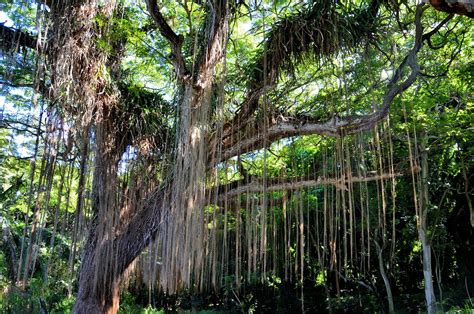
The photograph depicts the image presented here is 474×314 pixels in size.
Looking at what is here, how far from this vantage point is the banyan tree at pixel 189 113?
3428mm

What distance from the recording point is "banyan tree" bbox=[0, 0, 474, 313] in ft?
11.2

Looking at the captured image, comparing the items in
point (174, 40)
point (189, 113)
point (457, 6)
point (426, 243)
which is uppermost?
point (174, 40)

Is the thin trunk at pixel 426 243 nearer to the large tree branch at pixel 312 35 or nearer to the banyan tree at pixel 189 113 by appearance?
the banyan tree at pixel 189 113

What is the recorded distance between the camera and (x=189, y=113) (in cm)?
359

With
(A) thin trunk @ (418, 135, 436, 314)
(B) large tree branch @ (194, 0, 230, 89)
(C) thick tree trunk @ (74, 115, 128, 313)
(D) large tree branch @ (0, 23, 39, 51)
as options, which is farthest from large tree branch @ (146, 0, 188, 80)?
(A) thin trunk @ (418, 135, 436, 314)

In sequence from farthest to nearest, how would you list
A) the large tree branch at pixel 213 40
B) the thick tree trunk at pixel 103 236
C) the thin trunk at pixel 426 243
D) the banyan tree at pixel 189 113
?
the thin trunk at pixel 426 243, the thick tree trunk at pixel 103 236, the large tree branch at pixel 213 40, the banyan tree at pixel 189 113

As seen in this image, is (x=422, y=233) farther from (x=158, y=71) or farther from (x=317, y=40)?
(x=158, y=71)

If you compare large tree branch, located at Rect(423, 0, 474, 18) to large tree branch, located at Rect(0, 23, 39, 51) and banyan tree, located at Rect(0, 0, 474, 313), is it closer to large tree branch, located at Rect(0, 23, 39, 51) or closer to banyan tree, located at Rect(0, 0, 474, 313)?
banyan tree, located at Rect(0, 0, 474, 313)

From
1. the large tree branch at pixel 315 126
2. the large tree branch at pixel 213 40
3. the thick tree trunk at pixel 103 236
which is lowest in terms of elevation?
the thick tree trunk at pixel 103 236

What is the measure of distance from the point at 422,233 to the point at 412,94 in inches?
76.8

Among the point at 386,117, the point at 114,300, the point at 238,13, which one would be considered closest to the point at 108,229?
the point at 114,300

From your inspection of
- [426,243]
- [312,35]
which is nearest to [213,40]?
[312,35]

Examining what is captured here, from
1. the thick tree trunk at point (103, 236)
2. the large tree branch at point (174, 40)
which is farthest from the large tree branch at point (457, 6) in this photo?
the thick tree trunk at point (103, 236)

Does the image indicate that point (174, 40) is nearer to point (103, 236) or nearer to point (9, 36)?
point (9, 36)
